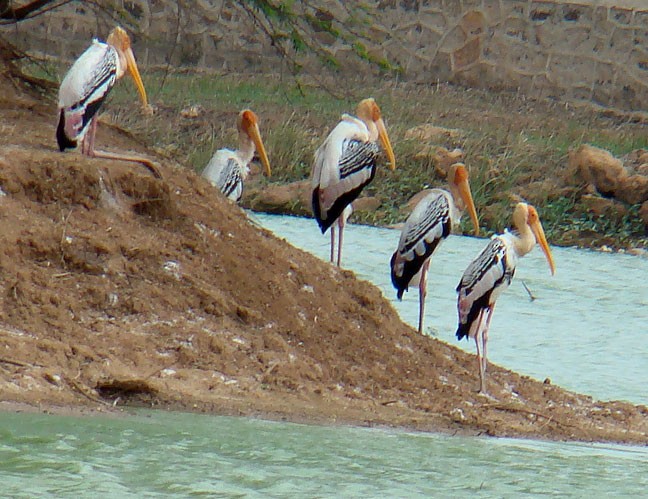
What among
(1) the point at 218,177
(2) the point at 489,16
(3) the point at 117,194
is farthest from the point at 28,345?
(2) the point at 489,16

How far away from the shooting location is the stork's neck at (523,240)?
9.18 m

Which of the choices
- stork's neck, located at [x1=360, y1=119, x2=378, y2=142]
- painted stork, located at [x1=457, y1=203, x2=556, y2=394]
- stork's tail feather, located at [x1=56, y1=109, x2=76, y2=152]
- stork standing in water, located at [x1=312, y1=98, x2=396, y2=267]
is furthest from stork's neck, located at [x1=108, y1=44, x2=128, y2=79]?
stork's neck, located at [x1=360, y1=119, x2=378, y2=142]

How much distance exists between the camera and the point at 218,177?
10992 millimetres

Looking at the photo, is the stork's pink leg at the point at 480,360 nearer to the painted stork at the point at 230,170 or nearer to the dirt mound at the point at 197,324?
the dirt mound at the point at 197,324

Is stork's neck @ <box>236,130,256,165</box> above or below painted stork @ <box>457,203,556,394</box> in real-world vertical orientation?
above

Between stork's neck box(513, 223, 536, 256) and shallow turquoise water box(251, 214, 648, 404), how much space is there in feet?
3.92

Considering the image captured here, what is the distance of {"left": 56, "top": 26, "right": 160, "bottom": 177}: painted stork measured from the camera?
27.5 feet

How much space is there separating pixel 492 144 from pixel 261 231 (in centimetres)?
996

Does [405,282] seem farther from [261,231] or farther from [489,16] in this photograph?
[489,16]

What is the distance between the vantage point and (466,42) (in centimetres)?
2181

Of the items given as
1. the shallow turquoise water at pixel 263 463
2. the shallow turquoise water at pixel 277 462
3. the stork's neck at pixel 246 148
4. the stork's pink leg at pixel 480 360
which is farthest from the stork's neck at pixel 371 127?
the shallow turquoise water at pixel 263 463

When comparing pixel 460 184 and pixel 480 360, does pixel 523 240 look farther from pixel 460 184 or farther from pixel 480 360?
pixel 460 184

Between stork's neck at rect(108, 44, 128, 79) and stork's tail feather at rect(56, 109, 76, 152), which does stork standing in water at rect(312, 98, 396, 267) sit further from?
stork's tail feather at rect(56, 109, 76, 152)

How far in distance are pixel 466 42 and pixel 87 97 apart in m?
13.8
